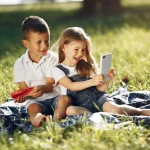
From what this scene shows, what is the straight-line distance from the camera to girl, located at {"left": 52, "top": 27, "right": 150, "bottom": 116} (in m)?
4.51

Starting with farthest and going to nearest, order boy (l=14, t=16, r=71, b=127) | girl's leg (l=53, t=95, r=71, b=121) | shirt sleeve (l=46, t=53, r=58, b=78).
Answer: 1. shirt sleeve (l=46, t=53, r=58, b=78)
2. boy (l=14, t=16, r=71, b=127)
3. girl's leg (l=53, t=95, r=71, b=121)

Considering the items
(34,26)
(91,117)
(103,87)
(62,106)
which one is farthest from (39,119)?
(34,26)

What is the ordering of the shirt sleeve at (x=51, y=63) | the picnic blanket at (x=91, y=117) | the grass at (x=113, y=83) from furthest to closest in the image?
the shirt sleeve at (x=51, y=63) → the picnic blanket at (x=91, y=117) → the grass at (x=113, y=83)

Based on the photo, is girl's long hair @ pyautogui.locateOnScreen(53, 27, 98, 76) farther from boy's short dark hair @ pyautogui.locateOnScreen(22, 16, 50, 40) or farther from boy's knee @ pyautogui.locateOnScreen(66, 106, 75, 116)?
boy's knee @ pyautogui.locateOnScreen(66, 106, 75, 116)

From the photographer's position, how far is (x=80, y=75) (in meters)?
4.63

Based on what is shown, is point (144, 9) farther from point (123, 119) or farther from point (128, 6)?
point (123, 119)

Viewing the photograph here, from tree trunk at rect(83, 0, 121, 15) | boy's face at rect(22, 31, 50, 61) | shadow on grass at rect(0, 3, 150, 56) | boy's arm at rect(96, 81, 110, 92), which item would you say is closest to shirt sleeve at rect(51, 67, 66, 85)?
boy's face at rect(22, 31, 50, 61)

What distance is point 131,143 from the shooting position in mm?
3600

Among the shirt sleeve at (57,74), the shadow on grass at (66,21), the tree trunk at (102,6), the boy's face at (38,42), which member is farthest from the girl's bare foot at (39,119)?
the tree trunk at (102,6)

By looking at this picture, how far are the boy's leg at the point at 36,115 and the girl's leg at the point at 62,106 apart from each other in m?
0.13

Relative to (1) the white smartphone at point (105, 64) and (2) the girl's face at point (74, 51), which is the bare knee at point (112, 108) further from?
(2) the girl's face at point (74, 51)

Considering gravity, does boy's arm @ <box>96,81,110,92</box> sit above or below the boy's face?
below

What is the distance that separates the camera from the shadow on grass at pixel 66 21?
12320 mm

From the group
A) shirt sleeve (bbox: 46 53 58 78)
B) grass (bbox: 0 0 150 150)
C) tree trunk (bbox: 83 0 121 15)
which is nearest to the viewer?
grass (bbox: 0 0 150 150)
